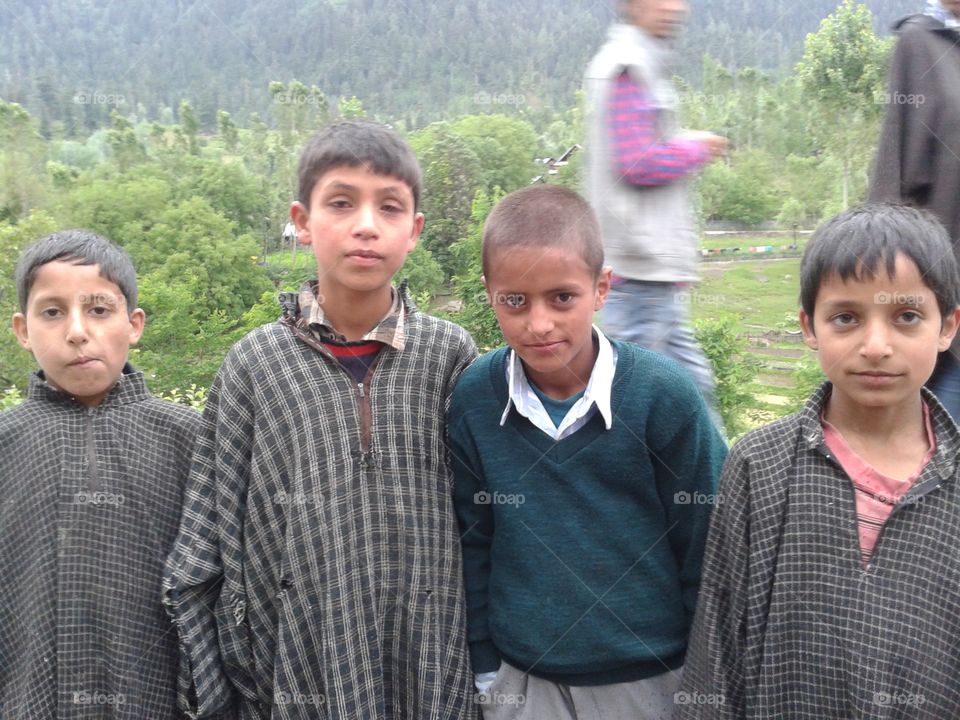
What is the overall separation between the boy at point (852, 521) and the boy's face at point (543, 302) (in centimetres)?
41

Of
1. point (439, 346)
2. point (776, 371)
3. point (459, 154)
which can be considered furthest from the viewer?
point (776, 371)

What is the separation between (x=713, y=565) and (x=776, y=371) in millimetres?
33970

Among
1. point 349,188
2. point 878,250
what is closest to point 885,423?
point 878,250

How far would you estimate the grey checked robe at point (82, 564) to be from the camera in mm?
2191

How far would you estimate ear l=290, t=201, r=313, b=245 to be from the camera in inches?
86.0

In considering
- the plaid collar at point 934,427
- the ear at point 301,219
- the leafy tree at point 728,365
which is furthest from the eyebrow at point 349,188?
the leafy tree at point 728,365

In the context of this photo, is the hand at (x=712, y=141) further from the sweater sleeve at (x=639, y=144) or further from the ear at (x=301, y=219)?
the ear at (x=301, y=219)

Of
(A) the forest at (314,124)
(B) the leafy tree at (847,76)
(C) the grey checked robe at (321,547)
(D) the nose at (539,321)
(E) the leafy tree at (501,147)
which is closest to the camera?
(D) the nose at (539,321)

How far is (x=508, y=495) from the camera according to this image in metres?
2.04

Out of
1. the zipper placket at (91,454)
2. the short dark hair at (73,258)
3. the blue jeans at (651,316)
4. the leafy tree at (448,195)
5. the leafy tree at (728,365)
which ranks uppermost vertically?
the short dark hair at (73,258)

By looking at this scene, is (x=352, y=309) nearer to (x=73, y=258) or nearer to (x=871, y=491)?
(x=73, y=258)

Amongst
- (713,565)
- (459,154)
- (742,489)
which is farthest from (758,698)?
(459,154)

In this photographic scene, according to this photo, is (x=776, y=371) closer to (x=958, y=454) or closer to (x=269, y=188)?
(x=269, y=188)

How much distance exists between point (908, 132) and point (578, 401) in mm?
Answer: 1158
